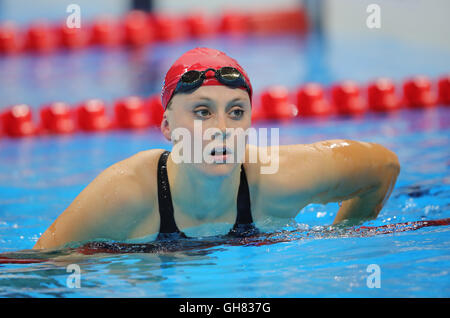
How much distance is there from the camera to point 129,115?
23.7ft

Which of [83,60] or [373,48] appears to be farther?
[373,48]

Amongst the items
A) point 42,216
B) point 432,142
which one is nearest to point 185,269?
point 42,216

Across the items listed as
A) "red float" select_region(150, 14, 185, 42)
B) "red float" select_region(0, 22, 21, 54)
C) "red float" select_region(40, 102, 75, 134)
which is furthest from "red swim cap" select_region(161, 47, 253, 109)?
"red float" select_region(150, 14, 185, 42)

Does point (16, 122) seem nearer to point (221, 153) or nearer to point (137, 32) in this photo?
point (221, 153)

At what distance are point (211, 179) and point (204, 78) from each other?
17.5 inches

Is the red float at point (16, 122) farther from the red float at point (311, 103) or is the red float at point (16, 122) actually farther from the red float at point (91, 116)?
the red float at point (311, 103)

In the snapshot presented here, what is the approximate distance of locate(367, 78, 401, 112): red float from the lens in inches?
293

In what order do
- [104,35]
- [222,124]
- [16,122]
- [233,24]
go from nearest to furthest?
[222,124], [16,122], [104,35], [233,24]

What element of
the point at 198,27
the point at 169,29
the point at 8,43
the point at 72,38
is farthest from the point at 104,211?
the point at 198,27

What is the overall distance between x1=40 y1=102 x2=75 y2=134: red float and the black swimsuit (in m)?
4.31

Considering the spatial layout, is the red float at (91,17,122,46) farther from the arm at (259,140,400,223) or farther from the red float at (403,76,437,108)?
the arm at (259,140,400,223)

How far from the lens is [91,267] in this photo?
277cm
